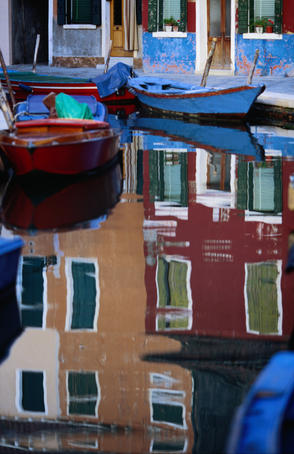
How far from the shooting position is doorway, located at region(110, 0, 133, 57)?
28.1 metres

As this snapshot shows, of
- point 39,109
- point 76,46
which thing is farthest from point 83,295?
point 76,46

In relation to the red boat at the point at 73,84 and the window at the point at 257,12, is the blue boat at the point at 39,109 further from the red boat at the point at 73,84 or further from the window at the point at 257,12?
the window at the point at 257,12

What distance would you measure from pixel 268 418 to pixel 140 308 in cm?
368

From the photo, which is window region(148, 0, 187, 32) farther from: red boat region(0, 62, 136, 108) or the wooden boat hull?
the wooden boat hull

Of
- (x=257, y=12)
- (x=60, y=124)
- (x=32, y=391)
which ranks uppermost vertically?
(x=257, y=12)

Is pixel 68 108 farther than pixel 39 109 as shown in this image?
No

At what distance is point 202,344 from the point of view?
19.6 ft

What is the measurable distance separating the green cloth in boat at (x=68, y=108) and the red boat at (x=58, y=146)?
77 cm

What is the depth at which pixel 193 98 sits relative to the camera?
1983 cm

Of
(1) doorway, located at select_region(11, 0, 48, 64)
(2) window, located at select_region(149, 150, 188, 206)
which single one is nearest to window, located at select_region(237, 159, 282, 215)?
(2) window, located at select_region(149, 150, 188, 206)

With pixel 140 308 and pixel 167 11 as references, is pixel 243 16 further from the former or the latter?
pixel 140 308

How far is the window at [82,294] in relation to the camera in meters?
6.45

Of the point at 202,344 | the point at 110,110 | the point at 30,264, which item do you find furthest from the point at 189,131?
the point at 202,344

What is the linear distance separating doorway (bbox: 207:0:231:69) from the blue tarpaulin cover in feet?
11.7
